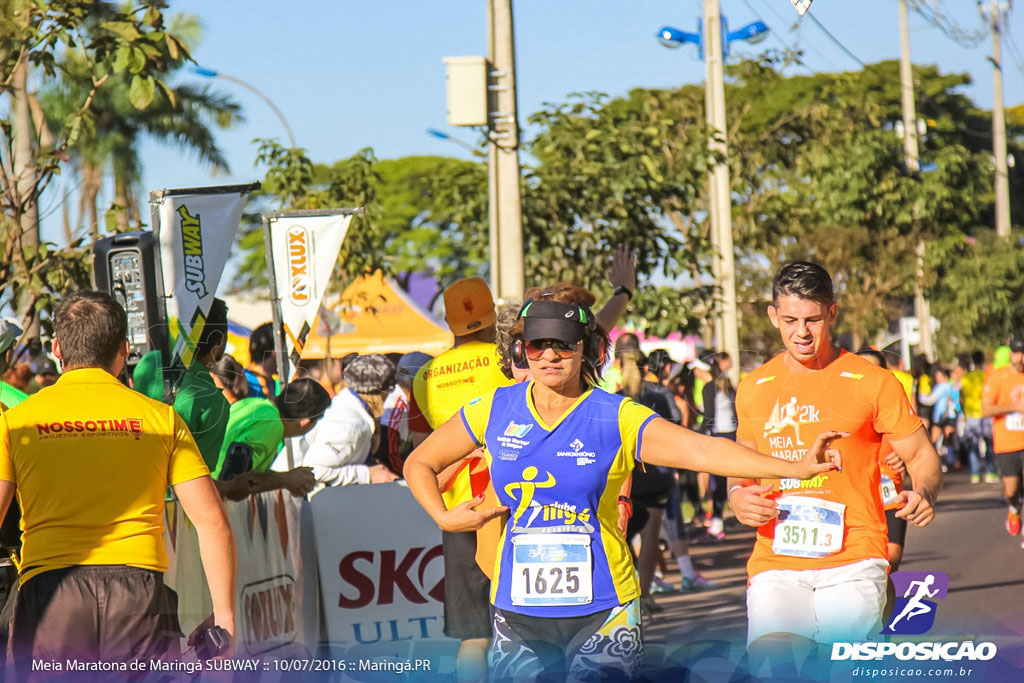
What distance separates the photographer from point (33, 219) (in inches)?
322

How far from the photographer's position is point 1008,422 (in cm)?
1312

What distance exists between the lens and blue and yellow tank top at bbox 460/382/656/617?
3941 mm

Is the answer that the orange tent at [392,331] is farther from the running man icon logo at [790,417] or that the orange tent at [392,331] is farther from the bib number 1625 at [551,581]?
the bib number 1625 at [551,581]

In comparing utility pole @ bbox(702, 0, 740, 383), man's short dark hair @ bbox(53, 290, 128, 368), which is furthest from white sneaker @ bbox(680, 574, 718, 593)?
man's short dark hair @ bbox(53, 290, 128, 368)

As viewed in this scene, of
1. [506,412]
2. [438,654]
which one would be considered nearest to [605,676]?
[506,412]

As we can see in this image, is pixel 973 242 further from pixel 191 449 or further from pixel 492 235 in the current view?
pixel 191 449

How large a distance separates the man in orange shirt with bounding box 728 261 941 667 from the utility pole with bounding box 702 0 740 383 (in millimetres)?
12791

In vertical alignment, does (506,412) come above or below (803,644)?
above

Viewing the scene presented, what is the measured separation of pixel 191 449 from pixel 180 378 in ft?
7.48

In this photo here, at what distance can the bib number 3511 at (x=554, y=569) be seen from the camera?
3.93 metres

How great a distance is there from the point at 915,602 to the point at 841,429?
0.62 m

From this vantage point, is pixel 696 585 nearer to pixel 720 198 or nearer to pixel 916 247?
pixel 720 198

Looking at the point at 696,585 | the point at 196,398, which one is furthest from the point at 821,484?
Answer: the point at 696,585

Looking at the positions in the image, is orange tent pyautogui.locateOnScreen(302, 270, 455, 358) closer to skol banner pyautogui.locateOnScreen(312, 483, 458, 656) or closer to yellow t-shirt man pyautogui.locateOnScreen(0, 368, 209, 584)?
skol banner pyautogui.locateOnScreen(312, 483, 458, 656)
